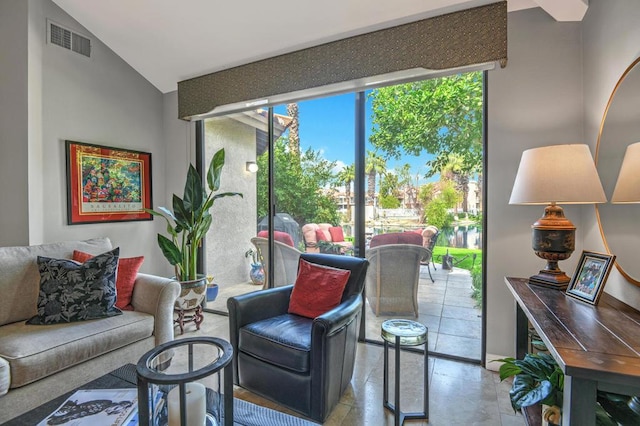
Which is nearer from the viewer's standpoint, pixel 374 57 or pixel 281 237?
pixel 374 57

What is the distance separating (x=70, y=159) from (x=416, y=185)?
322cm

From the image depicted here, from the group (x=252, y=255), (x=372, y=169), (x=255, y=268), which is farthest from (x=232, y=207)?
(x=372, y=169)

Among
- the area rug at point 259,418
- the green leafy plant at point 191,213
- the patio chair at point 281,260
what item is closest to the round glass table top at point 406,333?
the area rug at point 259,418

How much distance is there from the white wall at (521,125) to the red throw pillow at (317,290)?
1.18 m

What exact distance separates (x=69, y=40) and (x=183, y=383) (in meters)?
3.60

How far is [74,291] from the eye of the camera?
2109mm

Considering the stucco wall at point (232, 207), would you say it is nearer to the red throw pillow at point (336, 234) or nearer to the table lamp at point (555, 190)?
the red throw pillow at point (336, 234)

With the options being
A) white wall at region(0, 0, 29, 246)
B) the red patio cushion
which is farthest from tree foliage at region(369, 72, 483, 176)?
white wall at region(0, 0, 29, 246)

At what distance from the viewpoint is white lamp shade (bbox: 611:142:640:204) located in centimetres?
143

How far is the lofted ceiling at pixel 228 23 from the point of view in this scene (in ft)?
7.55

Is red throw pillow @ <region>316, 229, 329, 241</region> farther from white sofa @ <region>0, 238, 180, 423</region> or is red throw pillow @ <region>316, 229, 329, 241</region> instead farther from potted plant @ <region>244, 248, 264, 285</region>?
white sofa @ <region>0, 238, 180, 423</region>

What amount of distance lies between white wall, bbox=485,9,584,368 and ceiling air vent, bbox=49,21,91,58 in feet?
12.2

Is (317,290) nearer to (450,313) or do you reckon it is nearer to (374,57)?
(450,313)

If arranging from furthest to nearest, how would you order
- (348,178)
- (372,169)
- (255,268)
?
1. (255,268)
2. (348,178)
3. (372,169)
